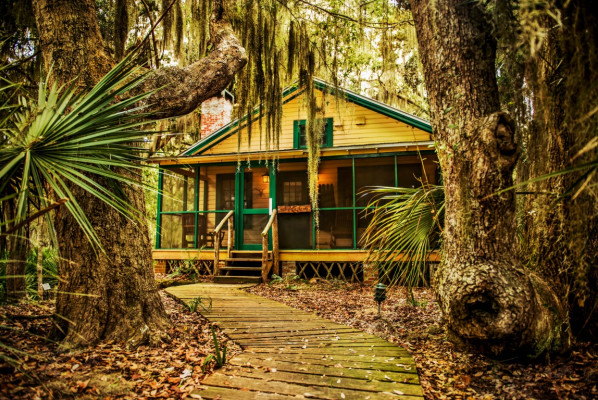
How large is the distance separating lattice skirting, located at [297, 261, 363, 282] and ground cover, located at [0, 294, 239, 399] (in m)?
5.27

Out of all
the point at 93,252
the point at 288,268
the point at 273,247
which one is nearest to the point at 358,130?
the point at 273,247

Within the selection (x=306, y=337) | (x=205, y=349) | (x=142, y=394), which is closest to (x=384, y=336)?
(x=306, y=337)

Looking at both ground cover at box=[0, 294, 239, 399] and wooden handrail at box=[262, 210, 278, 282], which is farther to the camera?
wooden handrail at box=[262, 210, 278, 282]

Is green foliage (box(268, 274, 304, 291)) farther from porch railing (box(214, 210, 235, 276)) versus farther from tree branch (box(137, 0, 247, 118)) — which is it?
tree branch (box(137, 0, 247, 118))

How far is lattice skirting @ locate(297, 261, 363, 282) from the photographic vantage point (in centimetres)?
838

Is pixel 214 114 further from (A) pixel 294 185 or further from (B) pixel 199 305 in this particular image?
(B) pixel 199 305

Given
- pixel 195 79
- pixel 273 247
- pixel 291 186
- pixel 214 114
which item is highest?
pixel 214 114

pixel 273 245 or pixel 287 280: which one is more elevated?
pixel 273 245

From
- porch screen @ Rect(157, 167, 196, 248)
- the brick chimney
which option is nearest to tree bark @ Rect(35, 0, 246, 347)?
porch screen @ Rect(157, 167, 196, 248)

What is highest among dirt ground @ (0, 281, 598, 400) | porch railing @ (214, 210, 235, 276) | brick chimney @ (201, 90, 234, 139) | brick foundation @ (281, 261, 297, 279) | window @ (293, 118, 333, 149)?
brick chimney @ (201, 90, 234, 139)

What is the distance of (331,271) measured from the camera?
899 cm

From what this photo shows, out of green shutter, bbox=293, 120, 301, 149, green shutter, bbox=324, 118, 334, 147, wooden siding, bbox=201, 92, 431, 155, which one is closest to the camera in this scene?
wooden siding, bbox=201, 92, 431, 155

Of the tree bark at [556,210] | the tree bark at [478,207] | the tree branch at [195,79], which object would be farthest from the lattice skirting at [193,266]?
the tree bark at [556,210]

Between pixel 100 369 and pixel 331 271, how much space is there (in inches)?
275
